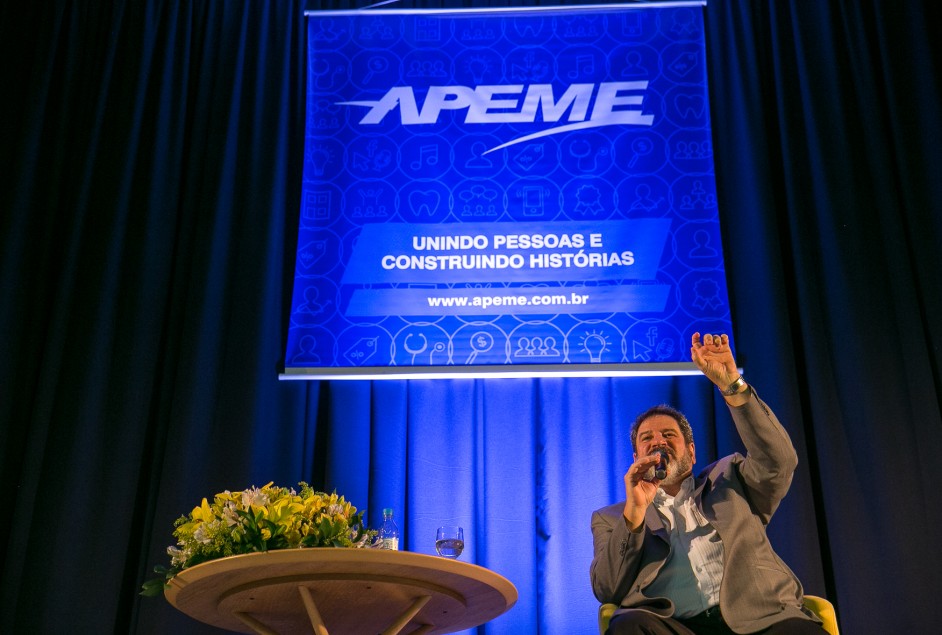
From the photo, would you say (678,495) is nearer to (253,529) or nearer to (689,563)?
(689,563)

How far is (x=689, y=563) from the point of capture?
2615 millimetres

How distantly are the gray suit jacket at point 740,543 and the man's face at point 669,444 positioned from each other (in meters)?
0.10

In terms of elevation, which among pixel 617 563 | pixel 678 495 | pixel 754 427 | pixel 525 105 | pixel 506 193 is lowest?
pixel 617 563

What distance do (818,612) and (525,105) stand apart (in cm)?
255

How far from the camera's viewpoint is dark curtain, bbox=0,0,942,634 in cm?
373

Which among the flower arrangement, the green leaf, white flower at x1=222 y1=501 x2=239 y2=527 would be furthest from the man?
the green leaf

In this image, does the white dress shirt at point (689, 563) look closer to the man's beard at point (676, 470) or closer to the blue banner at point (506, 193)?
the man's beard at point (676, 470)

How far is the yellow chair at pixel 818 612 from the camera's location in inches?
101

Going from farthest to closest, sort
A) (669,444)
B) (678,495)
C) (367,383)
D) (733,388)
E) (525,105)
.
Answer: (525,105) < (367,383) < (669,444) < (678,495) < (733,388)

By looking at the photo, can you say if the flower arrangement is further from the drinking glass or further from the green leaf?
the drinking glass

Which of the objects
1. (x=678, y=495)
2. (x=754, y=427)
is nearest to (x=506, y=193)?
(x=678, y=495)

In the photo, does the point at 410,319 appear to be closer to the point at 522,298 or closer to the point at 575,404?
the point at 522,298

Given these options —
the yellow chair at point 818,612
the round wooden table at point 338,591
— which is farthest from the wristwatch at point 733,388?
the round wooden table at point 338,591

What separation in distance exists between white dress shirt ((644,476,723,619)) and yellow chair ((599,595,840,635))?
131 mm
